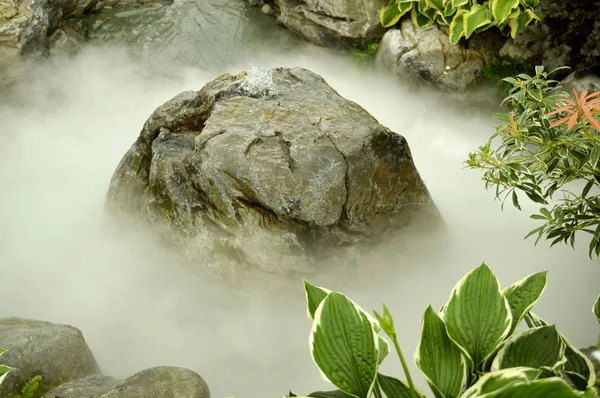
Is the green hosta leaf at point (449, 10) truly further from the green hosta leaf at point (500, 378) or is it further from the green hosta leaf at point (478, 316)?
the green hosta leaf at point (500, 378)

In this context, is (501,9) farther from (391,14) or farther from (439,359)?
(439,359)

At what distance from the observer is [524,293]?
141cm

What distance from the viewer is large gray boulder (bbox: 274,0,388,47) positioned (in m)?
6.08

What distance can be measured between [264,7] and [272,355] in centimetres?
509

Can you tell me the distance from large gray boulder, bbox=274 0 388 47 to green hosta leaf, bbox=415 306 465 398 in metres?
5.30

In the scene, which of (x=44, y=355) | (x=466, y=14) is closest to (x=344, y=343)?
(x=44, y=355)

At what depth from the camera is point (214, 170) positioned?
3371 mm

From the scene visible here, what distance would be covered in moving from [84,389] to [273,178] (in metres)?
1.51

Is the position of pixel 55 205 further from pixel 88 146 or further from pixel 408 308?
pixel 408 308

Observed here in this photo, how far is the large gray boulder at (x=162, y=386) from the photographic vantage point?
2.41 meters

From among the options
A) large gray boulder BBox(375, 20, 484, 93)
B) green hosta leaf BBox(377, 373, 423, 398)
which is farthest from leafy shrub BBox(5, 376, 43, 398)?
large gray boulder BBox(375, 20, 484, 93)

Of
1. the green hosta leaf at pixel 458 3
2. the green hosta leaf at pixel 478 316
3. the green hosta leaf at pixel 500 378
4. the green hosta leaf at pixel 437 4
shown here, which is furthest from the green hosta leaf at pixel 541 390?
the green hosta leaf at pixel 437 4

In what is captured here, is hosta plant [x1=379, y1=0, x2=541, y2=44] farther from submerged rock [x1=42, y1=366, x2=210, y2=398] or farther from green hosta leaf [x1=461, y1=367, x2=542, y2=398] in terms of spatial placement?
green hosta leaf [x1=461, y1=367, x2=542, y2=398]

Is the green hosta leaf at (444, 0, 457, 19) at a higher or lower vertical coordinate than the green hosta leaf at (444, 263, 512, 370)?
higher
